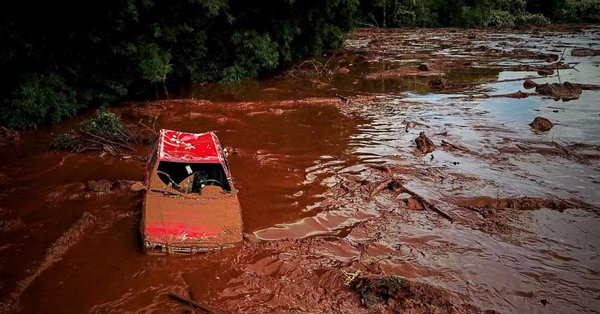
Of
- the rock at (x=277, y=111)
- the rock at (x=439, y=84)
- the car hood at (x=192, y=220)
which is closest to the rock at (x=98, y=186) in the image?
the car hood at (x=192, y=220)

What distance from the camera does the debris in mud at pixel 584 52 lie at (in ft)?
85.6

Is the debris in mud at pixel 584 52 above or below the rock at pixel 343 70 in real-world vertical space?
below

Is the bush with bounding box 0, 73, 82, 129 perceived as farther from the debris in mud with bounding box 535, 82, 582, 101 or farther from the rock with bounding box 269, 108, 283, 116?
the debris in mud with bounding box 535, 82, 582, 101

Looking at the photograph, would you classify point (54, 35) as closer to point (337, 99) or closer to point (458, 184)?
point (337, 99)

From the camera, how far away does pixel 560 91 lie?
55.4 ft

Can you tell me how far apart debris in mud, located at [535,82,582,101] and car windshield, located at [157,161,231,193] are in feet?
47.7

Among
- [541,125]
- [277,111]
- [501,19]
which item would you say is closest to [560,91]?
[541,125]

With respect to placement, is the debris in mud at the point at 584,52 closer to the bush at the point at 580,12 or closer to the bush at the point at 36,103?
the bush at the point at 580,12

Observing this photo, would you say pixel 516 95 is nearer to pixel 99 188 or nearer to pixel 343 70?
pixel 343 70

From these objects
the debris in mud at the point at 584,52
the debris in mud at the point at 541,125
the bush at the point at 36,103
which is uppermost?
the bush at the point at 36,103

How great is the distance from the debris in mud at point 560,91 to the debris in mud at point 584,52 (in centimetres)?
1105

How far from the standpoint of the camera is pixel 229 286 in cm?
598

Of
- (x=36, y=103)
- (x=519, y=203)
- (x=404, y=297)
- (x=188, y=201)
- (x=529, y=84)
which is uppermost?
(x=36, y=103)

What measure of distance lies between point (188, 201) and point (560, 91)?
52.5 feet
